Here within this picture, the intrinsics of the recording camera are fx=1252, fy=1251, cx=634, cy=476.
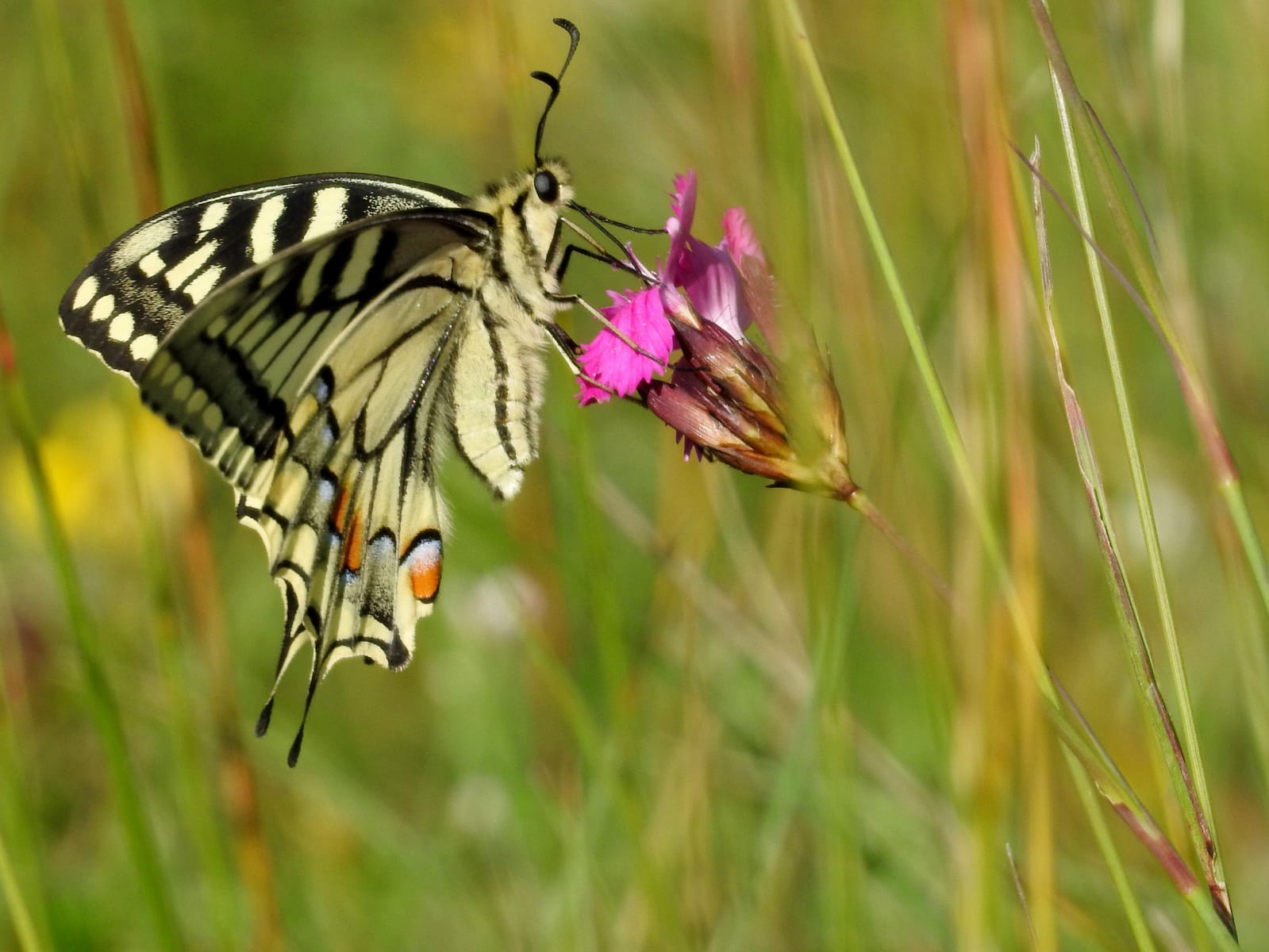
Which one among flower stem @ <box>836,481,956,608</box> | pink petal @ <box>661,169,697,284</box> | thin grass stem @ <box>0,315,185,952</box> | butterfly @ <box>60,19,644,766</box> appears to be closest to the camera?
flower stem @ <box>836,481,956,608</box>

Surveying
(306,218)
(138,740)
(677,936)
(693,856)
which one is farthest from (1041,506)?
(138,740)

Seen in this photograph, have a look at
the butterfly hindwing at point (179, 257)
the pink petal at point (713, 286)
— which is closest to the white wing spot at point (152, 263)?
the butterfly hindwing at point (179, 257)

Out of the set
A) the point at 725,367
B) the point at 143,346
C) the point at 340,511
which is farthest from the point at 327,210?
the point at 725,367

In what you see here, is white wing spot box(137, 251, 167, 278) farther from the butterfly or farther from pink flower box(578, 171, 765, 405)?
pink flower box(578, 171, 765, 405)

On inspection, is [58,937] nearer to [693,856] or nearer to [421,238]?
[693,856]

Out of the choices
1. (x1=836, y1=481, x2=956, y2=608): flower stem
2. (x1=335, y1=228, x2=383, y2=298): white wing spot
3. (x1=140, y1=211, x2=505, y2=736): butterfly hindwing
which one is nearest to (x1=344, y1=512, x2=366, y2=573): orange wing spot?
(x1=140, y1=211, x2=505, y2=736): butterfly hindwing

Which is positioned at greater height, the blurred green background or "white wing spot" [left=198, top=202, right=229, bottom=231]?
"white wing spot" [left=198, top=202, right=229, bottom=231]

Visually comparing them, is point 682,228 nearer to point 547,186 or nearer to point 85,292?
point 547,186
